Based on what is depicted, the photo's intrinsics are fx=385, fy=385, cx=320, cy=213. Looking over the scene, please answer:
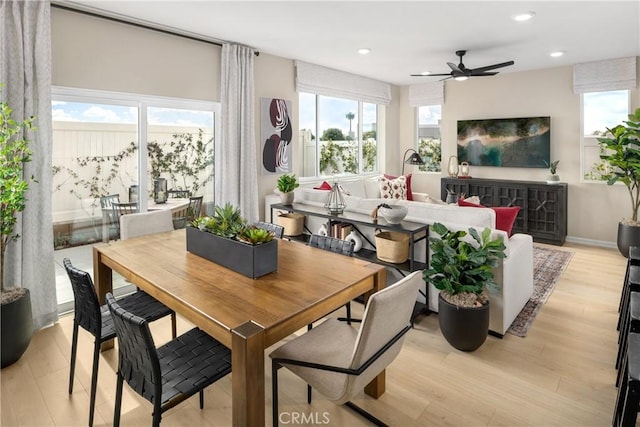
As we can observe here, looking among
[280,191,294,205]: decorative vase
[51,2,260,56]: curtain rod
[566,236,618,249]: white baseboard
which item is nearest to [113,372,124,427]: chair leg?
[280,191,294,205]: decorative vase

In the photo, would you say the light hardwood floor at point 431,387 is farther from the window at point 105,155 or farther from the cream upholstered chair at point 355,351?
the window at point 105,155

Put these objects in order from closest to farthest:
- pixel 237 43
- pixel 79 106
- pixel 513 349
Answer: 1. pixel 513 349
2. pixel 79 106
3. pixel 237 43

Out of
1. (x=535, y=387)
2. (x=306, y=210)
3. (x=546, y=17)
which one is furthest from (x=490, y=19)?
(x=535, y=387)

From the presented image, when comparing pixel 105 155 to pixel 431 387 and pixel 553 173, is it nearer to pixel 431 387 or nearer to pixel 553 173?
pixel 431 387

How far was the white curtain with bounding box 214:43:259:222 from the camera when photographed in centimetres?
442

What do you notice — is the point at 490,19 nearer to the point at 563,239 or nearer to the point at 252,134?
the point at 252,134

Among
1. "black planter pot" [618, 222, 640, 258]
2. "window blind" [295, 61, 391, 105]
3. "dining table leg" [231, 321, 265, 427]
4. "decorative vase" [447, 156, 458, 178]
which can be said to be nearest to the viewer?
"dining table leg" [231, 321, 265, 427]

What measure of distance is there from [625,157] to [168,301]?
210 inches

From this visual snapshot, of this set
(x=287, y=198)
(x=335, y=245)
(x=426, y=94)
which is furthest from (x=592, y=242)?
(x=335, y=245)

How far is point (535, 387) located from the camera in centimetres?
233

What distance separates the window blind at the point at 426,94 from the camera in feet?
22.4

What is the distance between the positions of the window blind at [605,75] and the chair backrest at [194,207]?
215 inches

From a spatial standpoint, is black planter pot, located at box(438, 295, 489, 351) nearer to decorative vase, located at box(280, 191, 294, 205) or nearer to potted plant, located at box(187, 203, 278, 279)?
potted plant, located at box(187, 203, 278, 279)

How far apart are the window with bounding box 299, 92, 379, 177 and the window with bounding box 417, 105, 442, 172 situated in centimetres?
90
